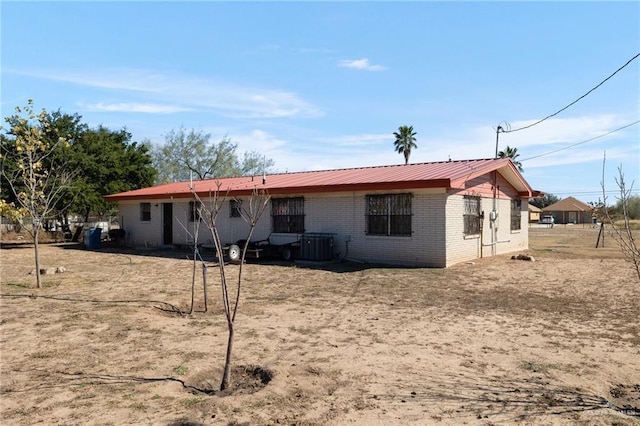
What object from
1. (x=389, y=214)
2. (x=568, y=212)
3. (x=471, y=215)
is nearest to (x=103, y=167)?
(x=389, y=214)

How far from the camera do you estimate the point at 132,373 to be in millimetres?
5125

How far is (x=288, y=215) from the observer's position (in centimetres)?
1809

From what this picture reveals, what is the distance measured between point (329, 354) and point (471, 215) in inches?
461

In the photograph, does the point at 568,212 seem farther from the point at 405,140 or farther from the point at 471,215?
the point at 471,215

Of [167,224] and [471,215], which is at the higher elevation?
[471,215]

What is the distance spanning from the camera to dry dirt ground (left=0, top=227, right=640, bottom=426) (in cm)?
418

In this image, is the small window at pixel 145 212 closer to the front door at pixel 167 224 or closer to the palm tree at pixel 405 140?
the front door at pixel 167 224

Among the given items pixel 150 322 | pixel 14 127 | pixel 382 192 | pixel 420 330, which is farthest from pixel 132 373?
Result: pixel 382 192

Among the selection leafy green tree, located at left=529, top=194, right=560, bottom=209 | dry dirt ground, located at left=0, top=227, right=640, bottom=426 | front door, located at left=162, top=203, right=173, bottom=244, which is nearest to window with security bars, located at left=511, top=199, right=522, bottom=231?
dry dirt ground, located at left=0, top=227, right=640, bottom=426

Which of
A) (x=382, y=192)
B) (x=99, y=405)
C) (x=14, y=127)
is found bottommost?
(x=99, y=405)

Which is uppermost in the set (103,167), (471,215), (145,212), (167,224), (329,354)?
(103,167)

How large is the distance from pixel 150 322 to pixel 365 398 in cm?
441

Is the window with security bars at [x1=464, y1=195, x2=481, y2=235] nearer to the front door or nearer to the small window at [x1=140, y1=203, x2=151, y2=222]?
the front door

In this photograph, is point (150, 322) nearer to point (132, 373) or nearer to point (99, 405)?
point (132, 373)
